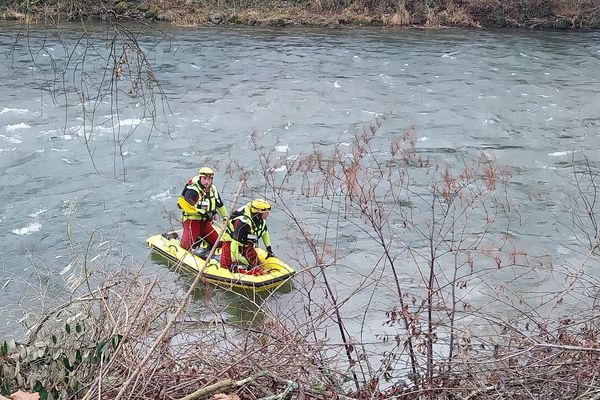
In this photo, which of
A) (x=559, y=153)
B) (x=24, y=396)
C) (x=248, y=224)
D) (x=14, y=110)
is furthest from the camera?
(x=14, y=110)

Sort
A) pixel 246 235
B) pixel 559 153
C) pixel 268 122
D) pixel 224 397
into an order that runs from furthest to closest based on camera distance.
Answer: pixel 268 122 → pixel 559 153 → pixel 246 235 → pixel 224 397

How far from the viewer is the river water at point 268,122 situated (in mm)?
11344

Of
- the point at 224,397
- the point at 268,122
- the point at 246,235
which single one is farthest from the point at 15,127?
the point at 224,397

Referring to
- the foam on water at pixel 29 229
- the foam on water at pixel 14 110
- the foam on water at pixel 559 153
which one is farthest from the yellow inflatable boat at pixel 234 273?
the foam on water at pixel 14 110

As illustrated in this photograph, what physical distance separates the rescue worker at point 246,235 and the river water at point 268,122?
66 cm

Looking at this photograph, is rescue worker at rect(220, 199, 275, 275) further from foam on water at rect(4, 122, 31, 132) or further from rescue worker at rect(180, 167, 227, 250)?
foam on water at rect(4, 122, 31, 132)

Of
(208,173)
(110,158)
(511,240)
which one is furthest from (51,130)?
(511,240)

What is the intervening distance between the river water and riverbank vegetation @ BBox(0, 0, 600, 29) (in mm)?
1639

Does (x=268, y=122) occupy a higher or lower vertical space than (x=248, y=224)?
lower

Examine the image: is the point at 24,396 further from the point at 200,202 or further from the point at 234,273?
the point at 200,202

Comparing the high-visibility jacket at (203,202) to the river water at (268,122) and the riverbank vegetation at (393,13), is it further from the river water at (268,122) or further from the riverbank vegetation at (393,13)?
the riverbank vegetation at (393,13)

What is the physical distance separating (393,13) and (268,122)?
1254cm

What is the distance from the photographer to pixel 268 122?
1659 centimetres

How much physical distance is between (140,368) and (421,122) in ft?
45.8
